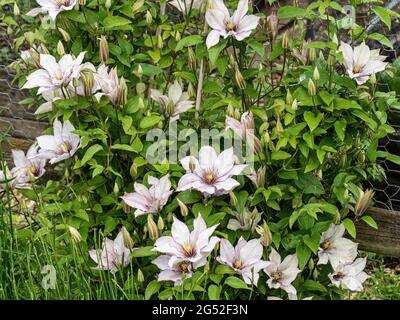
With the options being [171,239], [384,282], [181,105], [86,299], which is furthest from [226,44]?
[384,282]

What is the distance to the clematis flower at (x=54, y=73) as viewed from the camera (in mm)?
2111

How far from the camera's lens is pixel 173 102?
7.41 feet

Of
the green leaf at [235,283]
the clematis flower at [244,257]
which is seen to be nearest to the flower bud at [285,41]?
the clematis flower at [244,257]

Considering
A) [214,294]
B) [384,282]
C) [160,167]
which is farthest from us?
[384,282]

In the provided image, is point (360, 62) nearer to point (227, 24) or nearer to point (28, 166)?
point (227, 24)

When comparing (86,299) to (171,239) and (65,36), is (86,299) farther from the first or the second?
(65,36)

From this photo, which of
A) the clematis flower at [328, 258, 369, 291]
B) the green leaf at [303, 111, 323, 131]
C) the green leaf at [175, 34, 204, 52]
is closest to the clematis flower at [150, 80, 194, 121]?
the green leaf at [175, 34, 204, 52]

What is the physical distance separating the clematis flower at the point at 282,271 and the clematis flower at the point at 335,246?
96mm

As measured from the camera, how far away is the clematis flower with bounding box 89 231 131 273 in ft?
7.20

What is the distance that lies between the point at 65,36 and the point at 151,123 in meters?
0.36

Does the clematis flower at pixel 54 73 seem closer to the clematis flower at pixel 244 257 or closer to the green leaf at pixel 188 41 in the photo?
the green leaf at pixel 188 41

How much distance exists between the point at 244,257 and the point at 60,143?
1.96 ft

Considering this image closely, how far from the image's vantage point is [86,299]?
2117mm

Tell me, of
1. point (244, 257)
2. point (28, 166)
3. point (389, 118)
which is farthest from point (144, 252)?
point (389, 118)
